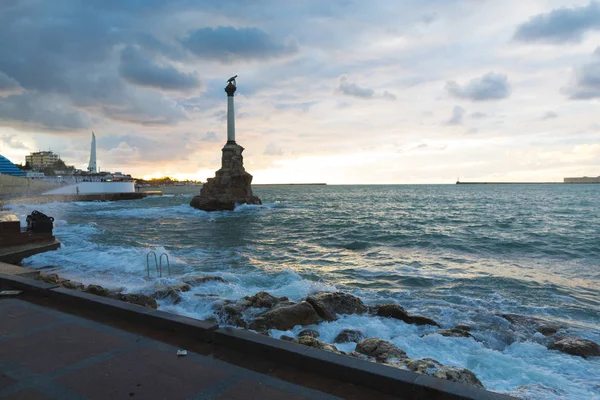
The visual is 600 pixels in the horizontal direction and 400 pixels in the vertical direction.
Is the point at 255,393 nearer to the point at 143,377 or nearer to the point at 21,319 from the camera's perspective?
the point at 143,377

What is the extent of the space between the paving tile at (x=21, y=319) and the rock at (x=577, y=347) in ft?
28.4

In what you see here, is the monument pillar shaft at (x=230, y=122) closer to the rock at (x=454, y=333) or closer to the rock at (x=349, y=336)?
the rock at (x=349, y=336)

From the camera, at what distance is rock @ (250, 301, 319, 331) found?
746cm

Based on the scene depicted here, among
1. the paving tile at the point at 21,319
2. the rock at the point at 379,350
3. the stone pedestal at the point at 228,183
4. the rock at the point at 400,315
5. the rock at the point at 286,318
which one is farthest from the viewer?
the stone pedestal at the point at 228,183

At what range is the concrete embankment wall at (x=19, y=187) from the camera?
56.1 m

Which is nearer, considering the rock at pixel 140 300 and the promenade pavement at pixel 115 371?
the promenade pavement at pixel 115 371

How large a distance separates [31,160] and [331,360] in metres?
206

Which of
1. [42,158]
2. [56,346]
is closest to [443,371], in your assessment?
[56,346]

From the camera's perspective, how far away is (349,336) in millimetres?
7332

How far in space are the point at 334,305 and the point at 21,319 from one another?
6.06 meters

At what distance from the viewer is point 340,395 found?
3.47 metres

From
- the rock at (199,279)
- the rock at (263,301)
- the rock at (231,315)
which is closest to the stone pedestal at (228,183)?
the rock at (199,279)

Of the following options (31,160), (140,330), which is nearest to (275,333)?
(140,330)

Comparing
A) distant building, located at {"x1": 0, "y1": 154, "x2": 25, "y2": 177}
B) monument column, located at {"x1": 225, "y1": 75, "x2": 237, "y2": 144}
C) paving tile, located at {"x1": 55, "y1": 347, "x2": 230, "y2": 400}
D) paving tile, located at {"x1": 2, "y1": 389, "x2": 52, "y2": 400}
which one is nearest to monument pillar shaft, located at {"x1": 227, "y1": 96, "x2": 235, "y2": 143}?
monument column, located at {"x1": 225, "y1": 75, "x2": 237, "y2": 144}
